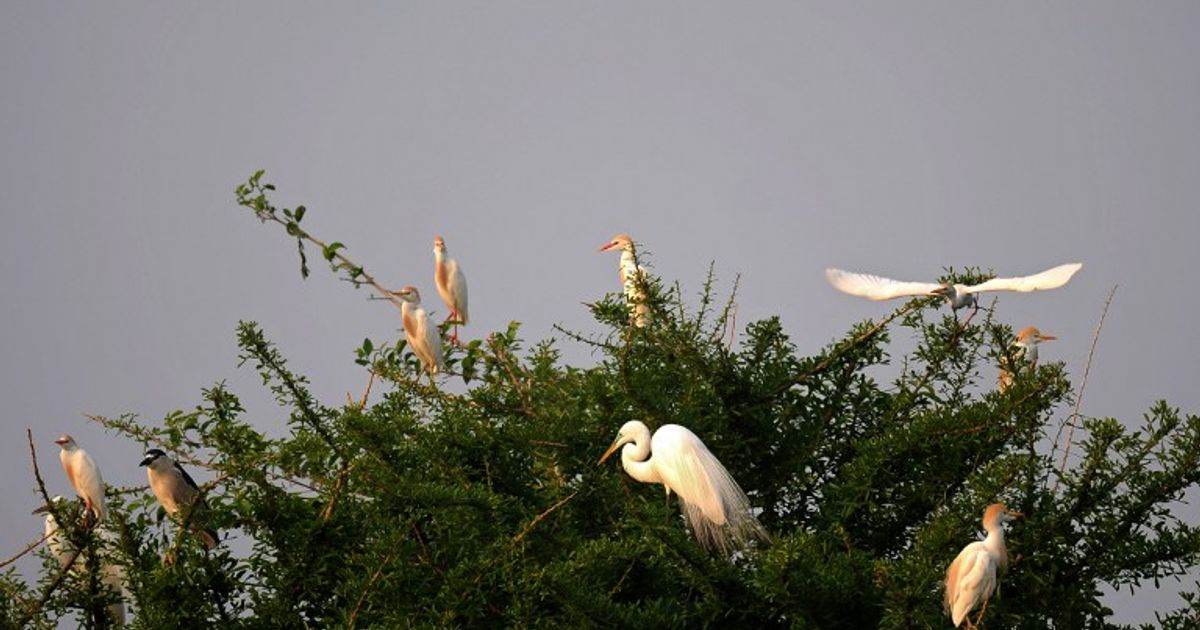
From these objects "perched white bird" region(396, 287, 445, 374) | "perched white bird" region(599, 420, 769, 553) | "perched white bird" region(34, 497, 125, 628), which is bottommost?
"perched white bird" region(599, 420, 769, 553)

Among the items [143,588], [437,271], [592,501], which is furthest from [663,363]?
[437,271]

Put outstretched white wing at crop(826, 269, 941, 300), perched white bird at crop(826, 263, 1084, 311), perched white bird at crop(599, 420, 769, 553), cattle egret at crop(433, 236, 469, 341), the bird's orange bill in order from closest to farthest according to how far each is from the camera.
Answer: perched white bird at crop(599, 420, 769, 553) → the bird's orange bill → perched white bird at crop(826, 263, 1084, 311) → outstretched white wing at crop(826, 269, 941, 300) → cattle egret at crop(433, 236, 469, 341)

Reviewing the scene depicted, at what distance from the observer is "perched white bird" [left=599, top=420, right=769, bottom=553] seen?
708cm

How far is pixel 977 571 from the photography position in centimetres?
611

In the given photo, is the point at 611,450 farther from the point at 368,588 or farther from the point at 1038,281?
the point at 1038,281

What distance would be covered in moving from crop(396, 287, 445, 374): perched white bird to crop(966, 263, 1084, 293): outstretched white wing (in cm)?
311

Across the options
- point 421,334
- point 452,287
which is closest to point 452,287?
point 452,287

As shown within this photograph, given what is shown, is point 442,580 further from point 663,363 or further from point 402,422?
point 663,363

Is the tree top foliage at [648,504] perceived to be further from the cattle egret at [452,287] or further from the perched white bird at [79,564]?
the cattle egret at [452,287]

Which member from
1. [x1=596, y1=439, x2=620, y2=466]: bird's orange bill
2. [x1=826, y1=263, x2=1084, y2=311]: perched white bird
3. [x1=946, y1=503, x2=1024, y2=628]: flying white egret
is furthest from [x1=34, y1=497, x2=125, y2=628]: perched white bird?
[x1=826, y1=263, x2=1084, y2=311]: perched white bird

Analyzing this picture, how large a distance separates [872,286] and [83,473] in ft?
13.0

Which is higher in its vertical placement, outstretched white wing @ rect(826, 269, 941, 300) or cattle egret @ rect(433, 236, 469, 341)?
cattle egret @ rect(433, 236, 469, 341)

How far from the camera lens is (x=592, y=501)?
24.1 feet

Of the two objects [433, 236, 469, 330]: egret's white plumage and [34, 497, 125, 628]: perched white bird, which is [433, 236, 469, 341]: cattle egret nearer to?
[433, 236, 469, 330]: egret's white plumage
